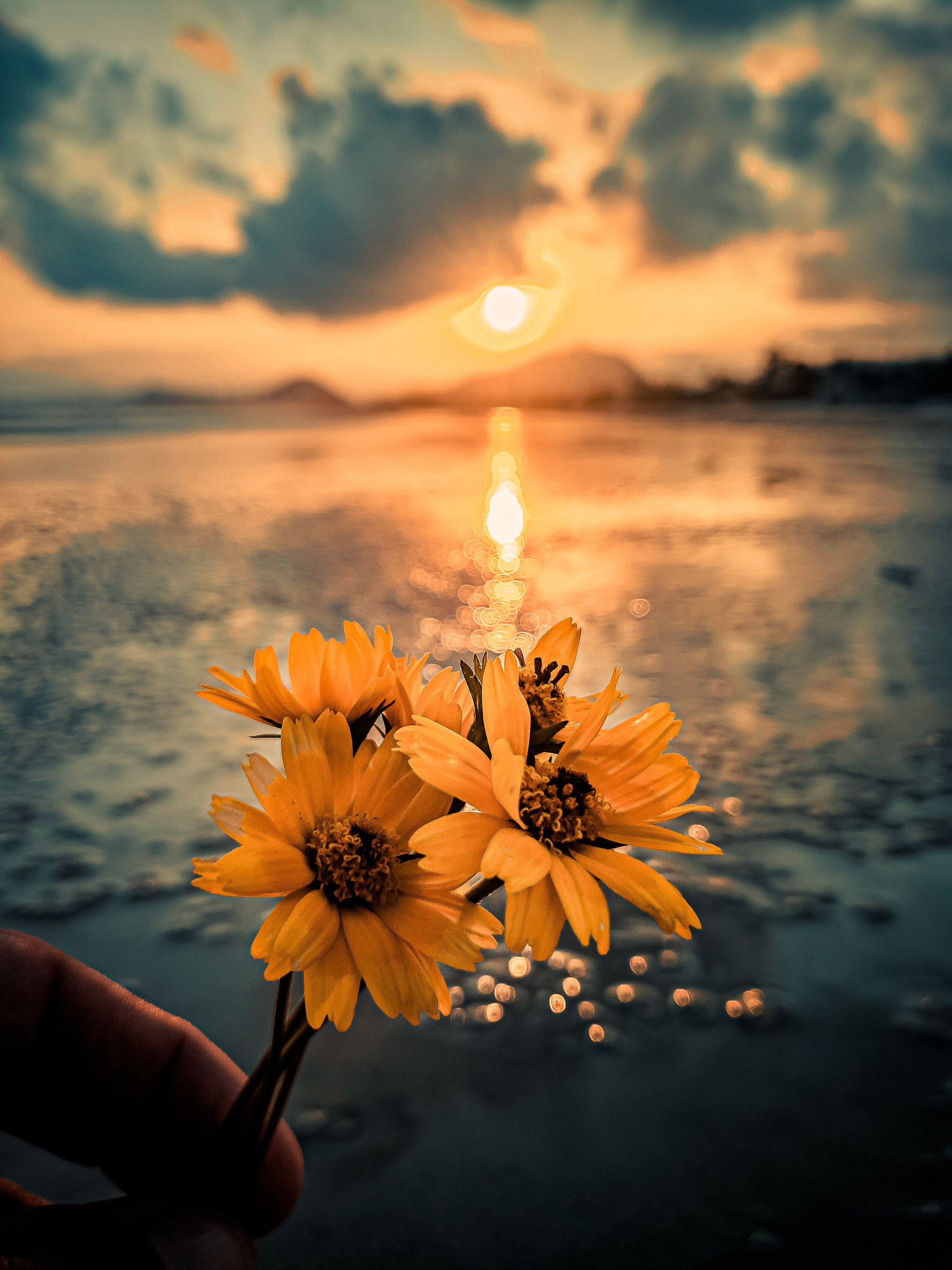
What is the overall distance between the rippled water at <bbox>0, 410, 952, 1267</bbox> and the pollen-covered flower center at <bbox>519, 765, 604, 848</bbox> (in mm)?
1001

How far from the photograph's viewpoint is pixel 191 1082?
2.08 feet

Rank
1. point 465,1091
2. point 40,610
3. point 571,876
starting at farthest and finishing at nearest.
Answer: point 40,610 → point 465,1091 → point 571,876

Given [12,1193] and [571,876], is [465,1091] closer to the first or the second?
[12,1193]

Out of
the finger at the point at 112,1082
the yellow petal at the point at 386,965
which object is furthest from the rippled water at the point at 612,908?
the yellow petal at the point at 386,965

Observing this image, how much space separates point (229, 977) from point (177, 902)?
0.31 metres

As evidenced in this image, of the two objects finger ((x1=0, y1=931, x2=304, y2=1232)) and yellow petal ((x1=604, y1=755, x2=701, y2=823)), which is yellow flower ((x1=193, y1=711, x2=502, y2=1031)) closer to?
yellow petal ((x1=604, y1=755, x2=701, y2=823))

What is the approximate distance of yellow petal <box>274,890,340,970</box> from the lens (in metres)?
0.37

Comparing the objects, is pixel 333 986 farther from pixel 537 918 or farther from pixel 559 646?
pixel 559 646

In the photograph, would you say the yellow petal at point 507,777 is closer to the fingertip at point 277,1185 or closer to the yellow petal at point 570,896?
the yellow petal at point 570,896

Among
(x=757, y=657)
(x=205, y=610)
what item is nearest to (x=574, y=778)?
(x=757, y=657)

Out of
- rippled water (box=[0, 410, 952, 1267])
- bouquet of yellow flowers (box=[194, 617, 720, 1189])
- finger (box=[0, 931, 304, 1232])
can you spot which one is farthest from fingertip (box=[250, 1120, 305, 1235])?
rippled water (box=[0, 410, 952, 1267])

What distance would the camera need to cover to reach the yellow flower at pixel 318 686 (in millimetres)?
464

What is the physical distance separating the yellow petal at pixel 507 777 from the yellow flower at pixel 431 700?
0.32 feet

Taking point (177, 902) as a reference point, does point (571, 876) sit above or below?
above
